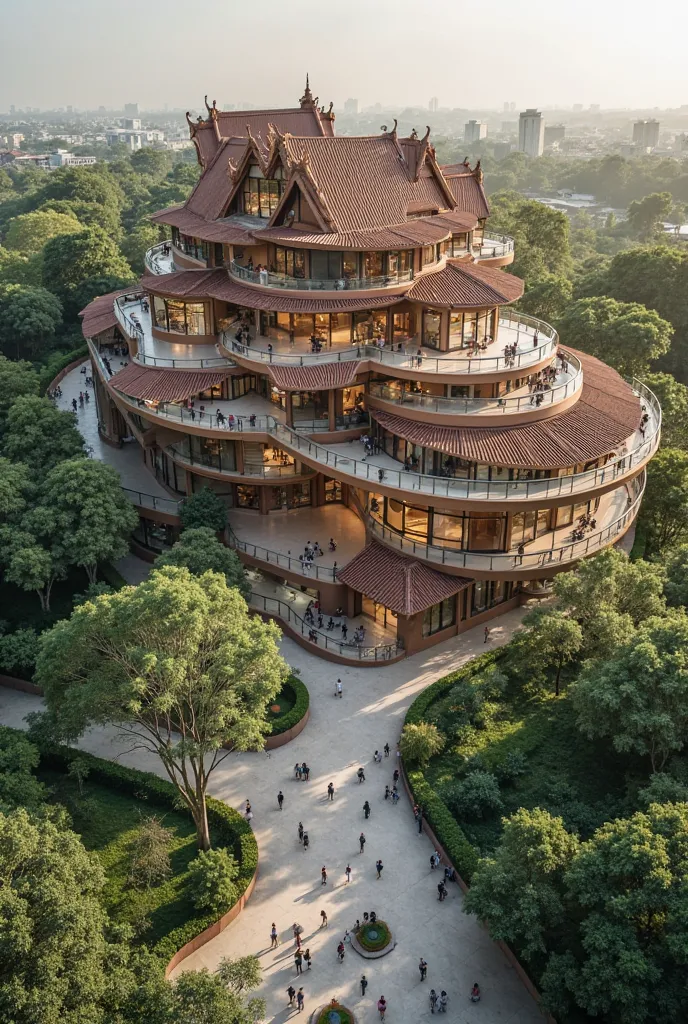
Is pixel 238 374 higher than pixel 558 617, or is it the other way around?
pixel 238 374

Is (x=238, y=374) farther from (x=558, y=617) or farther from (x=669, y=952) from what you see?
(x=669, y=952)

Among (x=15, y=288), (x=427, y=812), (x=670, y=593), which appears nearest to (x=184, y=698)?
(x=427, y=812)

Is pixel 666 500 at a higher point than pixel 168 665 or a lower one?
lower

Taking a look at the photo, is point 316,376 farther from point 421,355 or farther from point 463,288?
point 463,288

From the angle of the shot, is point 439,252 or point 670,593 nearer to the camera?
point 670,593

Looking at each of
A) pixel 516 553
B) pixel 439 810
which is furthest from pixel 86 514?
pixel 439 810

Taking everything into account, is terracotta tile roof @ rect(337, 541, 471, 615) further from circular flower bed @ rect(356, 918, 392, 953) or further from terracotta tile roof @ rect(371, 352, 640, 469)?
circular flower bed @ rect(356, 918, 392, 953)
